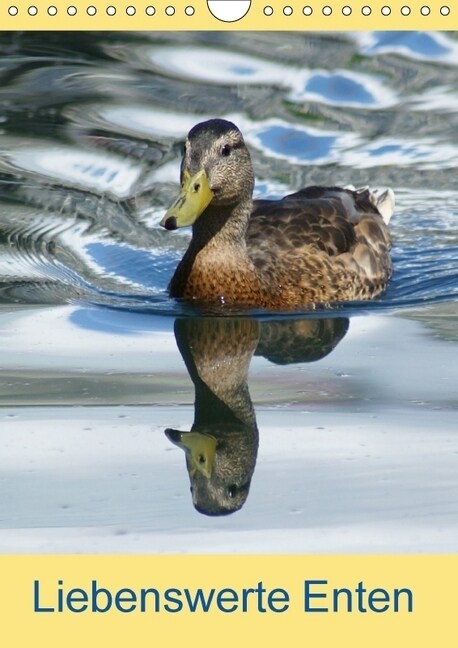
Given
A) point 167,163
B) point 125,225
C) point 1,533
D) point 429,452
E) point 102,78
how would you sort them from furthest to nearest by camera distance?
point 102,78
point 167,163
point 125,225
point 429,452
point 1,533

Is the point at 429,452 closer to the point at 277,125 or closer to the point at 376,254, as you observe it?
the point at 376,254

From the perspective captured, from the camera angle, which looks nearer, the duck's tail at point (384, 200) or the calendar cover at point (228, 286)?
the calendar cover at point (228, 286)

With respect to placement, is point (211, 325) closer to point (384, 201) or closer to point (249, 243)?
point (249, 243)

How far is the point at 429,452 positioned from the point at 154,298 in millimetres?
3669

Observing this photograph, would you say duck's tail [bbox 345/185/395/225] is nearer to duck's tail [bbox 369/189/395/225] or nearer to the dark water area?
duck's tail [bbox 369/189/395/225]

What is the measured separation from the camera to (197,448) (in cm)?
691

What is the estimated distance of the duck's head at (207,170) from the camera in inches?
352

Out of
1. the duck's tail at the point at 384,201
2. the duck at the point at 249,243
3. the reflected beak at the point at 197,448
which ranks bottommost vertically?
the reflected beak at the point at 197,448

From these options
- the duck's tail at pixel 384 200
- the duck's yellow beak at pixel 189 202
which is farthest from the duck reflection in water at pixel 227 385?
the duck's tail at pixel 384 200

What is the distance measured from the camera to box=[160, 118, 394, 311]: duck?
912cm

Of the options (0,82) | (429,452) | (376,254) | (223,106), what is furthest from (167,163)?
(429,452)

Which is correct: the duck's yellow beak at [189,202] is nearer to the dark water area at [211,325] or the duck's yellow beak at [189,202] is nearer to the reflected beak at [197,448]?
the dark water area at [211,325]

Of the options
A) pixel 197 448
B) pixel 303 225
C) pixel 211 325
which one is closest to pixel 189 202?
pixel 211 325
